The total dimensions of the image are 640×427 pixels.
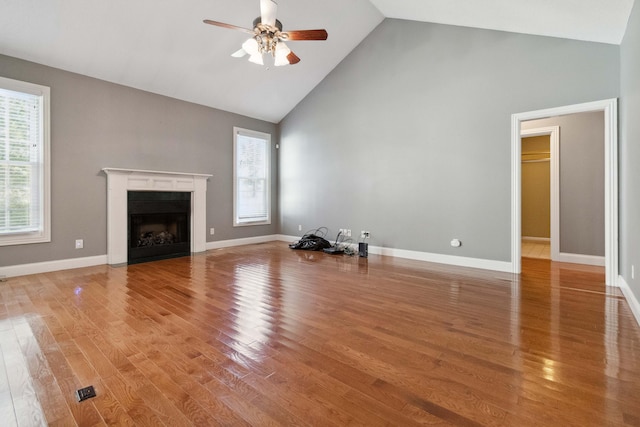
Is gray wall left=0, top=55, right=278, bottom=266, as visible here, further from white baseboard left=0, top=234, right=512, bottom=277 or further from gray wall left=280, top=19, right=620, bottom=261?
gray wall left=280, top=19, right=620, bottom=261

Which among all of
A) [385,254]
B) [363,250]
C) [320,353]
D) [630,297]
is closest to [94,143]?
[363,250]

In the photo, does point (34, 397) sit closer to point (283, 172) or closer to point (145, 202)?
point (145, 202)

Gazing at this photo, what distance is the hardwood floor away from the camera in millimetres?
1421

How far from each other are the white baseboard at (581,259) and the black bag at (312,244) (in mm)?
3927

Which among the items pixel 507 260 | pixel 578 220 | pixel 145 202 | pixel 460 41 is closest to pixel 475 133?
pixel 460 41

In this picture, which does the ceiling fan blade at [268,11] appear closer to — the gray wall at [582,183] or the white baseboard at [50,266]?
the white baseboard at [50,266]

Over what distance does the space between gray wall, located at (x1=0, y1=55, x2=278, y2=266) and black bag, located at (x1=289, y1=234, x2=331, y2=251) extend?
2.48m

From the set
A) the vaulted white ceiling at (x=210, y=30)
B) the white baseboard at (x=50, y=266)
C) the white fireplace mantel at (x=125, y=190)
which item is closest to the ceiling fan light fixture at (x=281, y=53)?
the vaulted white ceiling at (x=210, y=30)

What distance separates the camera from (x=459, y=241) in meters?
4.46

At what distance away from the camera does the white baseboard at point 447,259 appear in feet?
13.5


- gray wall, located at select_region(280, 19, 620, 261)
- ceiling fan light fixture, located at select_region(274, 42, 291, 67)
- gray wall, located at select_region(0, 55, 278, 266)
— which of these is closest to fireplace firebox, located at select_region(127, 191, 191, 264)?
gray wall, located at select_region(0, 55, 278, 266)

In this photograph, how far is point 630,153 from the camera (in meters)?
2.85

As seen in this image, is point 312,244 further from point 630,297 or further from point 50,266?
point 630,297

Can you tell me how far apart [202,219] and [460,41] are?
17.4ft
